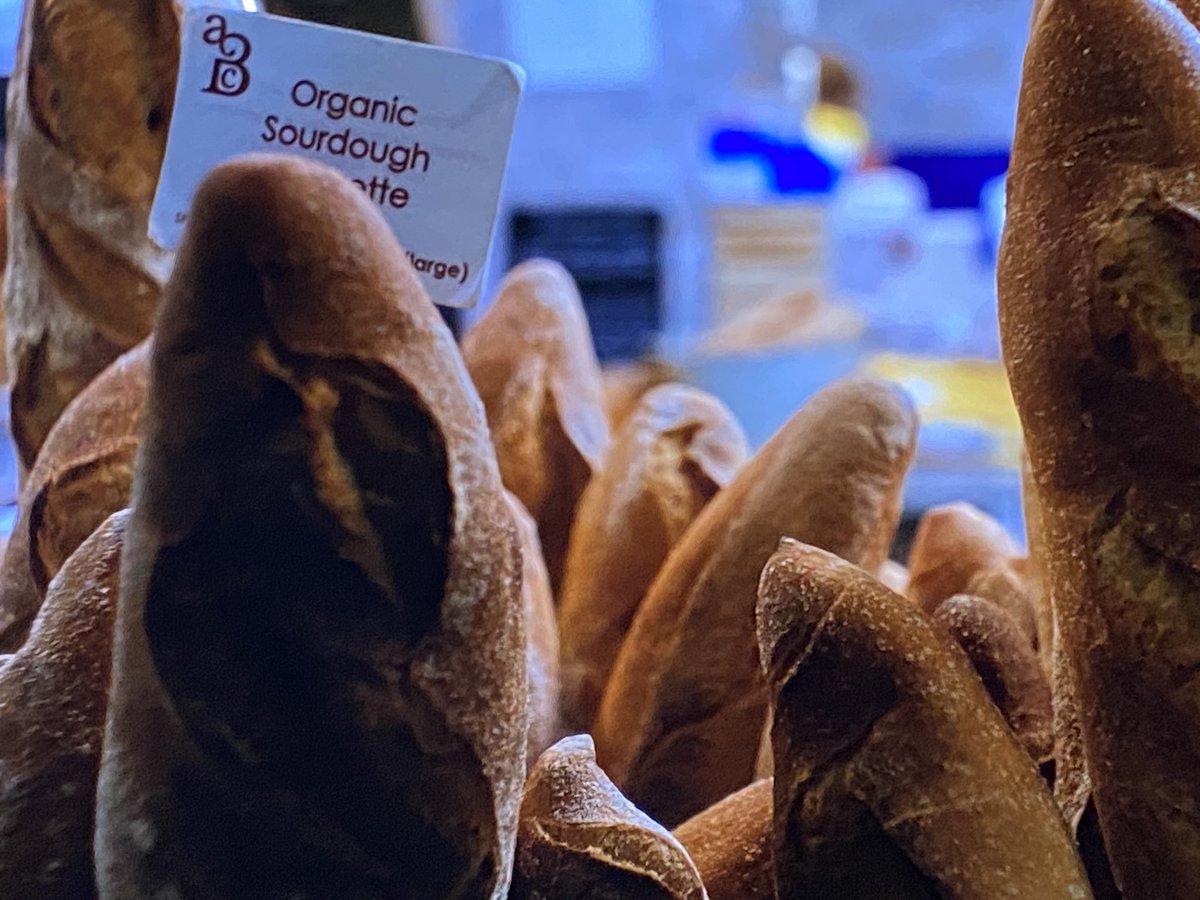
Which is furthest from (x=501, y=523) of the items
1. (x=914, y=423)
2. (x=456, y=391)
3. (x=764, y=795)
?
(x=914, y=423)

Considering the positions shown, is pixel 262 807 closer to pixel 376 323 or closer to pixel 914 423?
pixel 376 323

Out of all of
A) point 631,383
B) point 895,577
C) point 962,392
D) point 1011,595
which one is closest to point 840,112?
point 962,392

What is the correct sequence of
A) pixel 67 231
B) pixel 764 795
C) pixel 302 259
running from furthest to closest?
pixel 67 231 < pixel 764 795 < pixel 302 259

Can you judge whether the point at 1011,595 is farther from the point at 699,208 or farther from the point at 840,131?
the point at 840,131

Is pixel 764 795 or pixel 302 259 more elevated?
pixel 302 259

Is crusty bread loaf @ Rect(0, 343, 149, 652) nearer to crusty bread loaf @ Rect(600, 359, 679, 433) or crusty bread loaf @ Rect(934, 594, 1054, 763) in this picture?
crusty bread loaf @ Rect(934, 594, 1054, 763)

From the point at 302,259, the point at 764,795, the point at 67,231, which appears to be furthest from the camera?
the point at 67,231

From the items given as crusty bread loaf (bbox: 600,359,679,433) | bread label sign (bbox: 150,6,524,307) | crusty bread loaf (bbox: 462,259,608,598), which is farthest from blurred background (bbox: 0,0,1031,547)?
bread label sign (bbox: 150,6,524,307)

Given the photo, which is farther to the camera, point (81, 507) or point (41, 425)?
point (41, 425)
